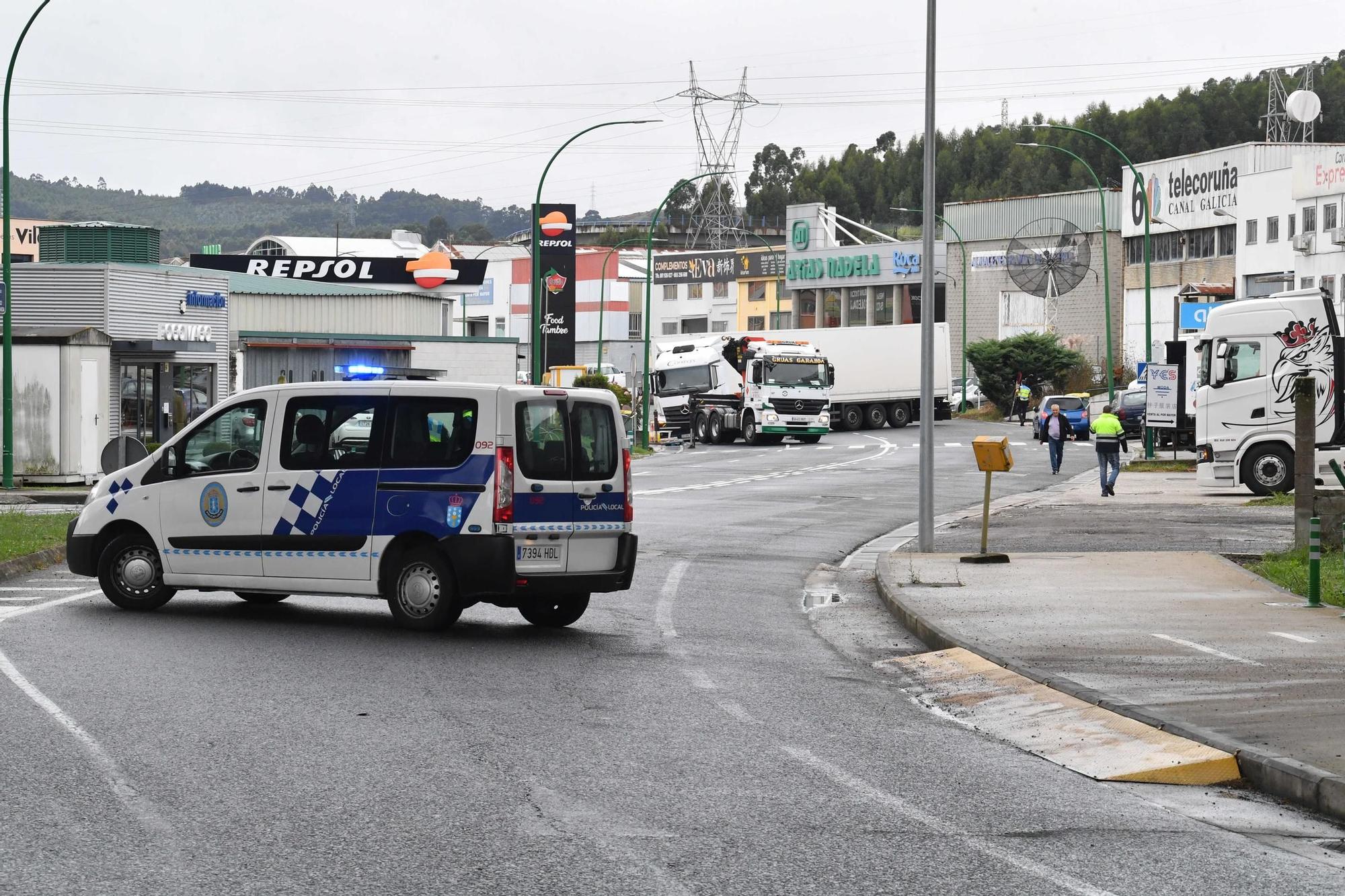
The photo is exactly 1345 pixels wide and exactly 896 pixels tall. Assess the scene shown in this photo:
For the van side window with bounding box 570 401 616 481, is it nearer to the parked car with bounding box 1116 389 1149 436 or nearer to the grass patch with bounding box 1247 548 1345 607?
the grass patch with bounding box 1247 548 1345 607

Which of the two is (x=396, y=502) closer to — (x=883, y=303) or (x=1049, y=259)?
(x=1049, y=259)

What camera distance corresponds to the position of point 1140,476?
37.5 metres

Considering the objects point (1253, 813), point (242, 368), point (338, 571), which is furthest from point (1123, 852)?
point (242, 368)

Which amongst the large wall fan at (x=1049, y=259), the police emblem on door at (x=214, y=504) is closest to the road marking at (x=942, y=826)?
the police emblem on door at (x=214, y=504)

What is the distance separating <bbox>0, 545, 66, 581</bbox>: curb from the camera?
17547 mm

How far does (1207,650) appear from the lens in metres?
12.2

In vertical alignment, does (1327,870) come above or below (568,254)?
below

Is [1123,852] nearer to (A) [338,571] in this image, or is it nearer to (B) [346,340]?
(A) [338,571]

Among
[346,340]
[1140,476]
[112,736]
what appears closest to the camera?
[112,736]

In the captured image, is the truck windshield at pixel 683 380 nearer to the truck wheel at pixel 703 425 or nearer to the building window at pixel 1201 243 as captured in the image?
the truck wheel at pixel 703 425

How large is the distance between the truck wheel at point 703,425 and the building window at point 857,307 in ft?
114

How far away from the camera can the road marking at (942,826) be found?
6.29 m

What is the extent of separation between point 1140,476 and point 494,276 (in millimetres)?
88581

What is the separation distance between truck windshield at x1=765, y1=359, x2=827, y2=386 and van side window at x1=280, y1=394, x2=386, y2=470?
42329 millimetres
